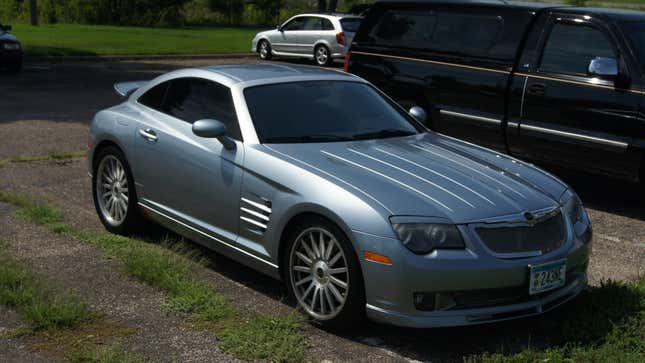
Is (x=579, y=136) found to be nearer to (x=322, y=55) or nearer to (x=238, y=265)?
(x=238, y=265)

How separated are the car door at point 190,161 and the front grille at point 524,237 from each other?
1.69 m

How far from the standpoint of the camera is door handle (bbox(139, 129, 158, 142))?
667 cm

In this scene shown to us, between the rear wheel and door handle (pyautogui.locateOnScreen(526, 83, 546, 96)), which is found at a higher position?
door handle (pyautogui.locateOnScreen(526, 83, 546, 96))

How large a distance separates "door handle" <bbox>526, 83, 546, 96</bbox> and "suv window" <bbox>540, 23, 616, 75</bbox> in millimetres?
170

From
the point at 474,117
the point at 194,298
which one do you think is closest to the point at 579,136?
the point at 474,117

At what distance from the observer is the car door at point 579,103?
8391 millimetres

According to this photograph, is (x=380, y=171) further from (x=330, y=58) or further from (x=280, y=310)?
(x=330, y=58)

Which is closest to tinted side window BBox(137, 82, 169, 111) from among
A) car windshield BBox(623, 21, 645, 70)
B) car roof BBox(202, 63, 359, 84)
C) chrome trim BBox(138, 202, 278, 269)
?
car roof BBox(202, 63, 359, 84)

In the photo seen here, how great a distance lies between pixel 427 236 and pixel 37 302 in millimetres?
2298

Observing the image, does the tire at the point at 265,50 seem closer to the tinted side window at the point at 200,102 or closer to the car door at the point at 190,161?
the car door at the point at 190,161

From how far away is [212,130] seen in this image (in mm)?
5934

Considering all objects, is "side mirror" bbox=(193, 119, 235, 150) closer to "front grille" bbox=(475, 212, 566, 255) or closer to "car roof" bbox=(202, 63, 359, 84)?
"car roof" bbox=(202, 63, 359, 84)

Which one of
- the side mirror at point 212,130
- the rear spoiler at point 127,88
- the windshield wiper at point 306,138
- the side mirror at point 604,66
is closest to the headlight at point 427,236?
the windshield wiper at point 306,138

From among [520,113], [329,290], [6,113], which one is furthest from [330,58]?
[329,290]
